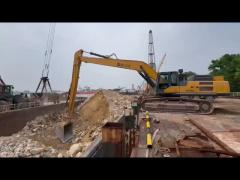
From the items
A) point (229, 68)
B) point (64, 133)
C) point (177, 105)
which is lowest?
point (64, 133)

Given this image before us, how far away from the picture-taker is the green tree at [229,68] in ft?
113

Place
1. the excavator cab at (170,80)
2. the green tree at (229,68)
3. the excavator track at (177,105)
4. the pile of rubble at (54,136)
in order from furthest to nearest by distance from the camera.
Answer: the green tree at (229,68), the excavator cab at (170,80), the excavator track at (177,105), the pile of rubble at (54,136)

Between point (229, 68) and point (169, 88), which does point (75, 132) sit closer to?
point (169, 88)

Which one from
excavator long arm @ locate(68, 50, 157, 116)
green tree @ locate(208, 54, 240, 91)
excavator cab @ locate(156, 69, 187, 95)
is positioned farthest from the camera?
green tree @ locate(208, 54, 240, 91)

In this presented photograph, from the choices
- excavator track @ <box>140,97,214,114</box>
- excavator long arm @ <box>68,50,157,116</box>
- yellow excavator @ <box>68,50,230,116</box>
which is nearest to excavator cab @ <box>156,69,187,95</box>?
yellow excavator @ <box>68,50,230,116</box>

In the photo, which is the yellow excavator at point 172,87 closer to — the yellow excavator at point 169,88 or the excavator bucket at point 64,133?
the yellow excavator at point 169,88

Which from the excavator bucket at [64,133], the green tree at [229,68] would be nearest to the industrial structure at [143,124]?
the excavator bucket at [64,133]

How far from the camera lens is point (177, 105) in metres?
11.0

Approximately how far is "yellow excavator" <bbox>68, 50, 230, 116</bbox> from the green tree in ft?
81.5

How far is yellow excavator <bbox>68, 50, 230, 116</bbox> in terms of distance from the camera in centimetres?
1083

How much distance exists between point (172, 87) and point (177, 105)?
937 mm

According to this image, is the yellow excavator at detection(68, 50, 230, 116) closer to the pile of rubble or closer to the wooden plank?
the pile of rubble

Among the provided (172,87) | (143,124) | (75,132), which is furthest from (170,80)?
(75,132)
